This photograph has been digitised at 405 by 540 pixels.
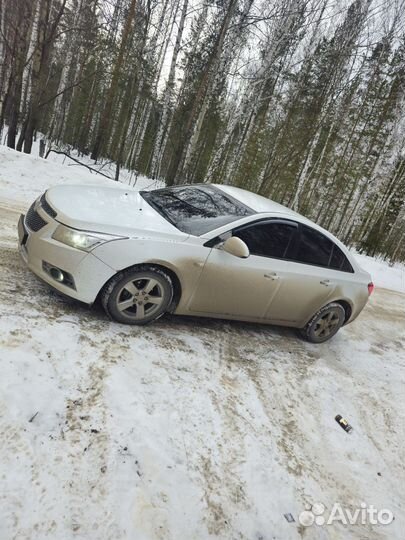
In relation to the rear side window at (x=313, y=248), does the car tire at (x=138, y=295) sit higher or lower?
lower

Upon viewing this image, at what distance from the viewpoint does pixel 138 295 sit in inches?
142

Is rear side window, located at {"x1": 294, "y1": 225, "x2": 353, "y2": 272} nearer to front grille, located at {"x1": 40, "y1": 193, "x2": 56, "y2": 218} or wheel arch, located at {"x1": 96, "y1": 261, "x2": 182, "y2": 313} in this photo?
wheel arch, located at {"x1": 96, "y1": 261, "x2": 182, "y2": 313}

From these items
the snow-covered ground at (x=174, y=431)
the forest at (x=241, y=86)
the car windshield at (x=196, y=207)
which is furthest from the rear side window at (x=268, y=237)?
the forest at (x=241, y=86)

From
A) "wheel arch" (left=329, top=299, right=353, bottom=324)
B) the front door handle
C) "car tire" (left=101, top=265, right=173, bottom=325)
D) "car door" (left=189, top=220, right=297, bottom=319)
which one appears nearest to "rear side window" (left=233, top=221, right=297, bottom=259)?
"car door" (left=189, top=220, right=297, bottom=319)

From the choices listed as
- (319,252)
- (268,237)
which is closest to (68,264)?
(268,237)

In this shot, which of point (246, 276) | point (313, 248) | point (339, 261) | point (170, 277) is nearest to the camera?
point (170, 277)

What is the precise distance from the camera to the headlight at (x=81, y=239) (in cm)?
325

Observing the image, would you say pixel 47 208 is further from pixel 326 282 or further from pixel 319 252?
pixel 326 282

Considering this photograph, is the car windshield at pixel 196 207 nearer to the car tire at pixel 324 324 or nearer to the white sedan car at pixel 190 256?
the white sedan car at pixel 190 256

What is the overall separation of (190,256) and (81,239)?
108 centimetres

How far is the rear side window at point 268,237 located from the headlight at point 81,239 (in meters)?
1.47

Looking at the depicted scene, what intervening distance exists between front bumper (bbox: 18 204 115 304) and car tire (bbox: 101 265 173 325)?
0.13m

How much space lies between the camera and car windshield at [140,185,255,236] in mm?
3920

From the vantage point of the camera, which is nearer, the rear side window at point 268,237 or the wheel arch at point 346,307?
the rear side window at point 268,237
